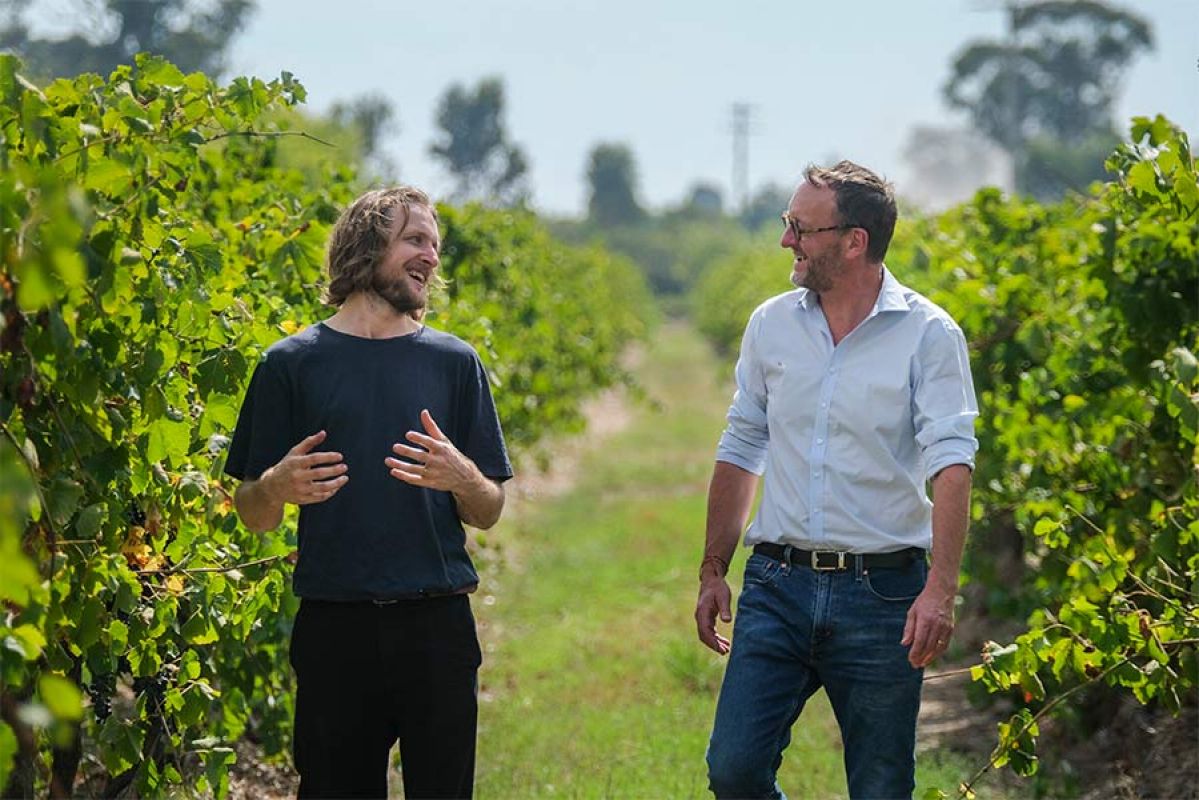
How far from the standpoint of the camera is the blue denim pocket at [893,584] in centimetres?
403

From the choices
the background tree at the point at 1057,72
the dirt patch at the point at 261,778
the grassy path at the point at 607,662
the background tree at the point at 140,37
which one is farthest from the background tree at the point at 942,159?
the dirt patch at the point at 261,778

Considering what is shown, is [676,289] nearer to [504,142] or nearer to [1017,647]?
[504,142]

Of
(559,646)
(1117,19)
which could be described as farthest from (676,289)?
(559,646)

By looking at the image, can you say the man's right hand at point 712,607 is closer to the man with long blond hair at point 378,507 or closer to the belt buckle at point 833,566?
the belt buckle at point 833,566

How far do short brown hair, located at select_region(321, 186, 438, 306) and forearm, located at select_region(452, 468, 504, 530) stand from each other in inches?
18.7

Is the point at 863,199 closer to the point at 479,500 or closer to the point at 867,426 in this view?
the point at 867,426

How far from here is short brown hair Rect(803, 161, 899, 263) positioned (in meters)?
4.20

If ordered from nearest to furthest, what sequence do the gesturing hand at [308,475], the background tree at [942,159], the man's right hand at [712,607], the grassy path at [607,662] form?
the gesturing hand at [308,475] → the man's right hand at [712,607] → the grassy path at [607,662] → the background tree at [942,159]

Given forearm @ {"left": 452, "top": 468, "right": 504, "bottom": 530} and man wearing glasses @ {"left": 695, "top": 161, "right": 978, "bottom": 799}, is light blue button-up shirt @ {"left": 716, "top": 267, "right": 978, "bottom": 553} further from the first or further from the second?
forearm @ {"left": 452, "top": 468, "right": 504, "bottom": 530}

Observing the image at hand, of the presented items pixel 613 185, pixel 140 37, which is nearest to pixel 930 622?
pixel 140 37

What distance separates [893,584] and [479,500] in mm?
1013

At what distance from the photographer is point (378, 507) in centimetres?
363

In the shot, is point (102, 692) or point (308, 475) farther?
point (102, 692)

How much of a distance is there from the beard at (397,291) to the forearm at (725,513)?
98cm
